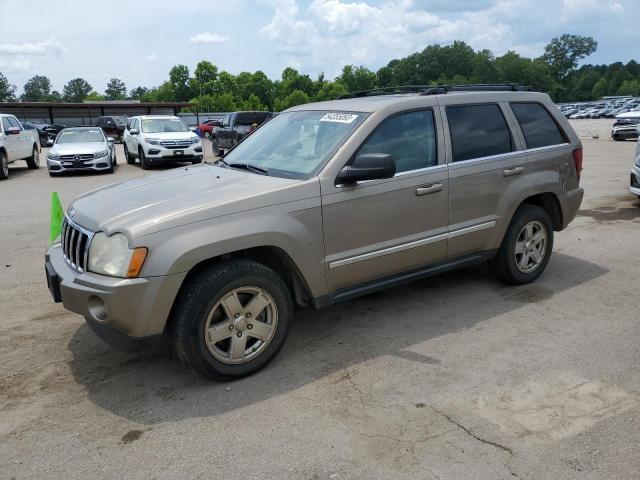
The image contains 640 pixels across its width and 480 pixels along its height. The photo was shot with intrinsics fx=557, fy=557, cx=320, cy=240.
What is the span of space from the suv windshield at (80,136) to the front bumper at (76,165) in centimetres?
129

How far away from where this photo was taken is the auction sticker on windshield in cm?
432

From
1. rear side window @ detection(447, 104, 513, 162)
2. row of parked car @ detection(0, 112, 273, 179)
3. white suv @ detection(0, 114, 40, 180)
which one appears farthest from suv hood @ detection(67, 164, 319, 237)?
white suv @ detection(0, 114, 40, 180)

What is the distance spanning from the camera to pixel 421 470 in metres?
2.76

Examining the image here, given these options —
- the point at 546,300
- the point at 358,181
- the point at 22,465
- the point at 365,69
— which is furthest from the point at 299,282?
the point at 365,69

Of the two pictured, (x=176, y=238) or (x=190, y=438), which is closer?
(x=190, y=438)

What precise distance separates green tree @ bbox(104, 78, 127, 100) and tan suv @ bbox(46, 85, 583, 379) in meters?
171

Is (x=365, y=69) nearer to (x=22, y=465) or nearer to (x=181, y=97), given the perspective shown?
(x=181, y=97)

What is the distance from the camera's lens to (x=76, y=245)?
366 centimetres

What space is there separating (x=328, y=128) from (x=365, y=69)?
146m

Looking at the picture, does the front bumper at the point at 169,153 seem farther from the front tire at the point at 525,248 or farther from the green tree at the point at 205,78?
the green tree at the point at 205,78

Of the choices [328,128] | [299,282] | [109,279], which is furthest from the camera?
[328,128]

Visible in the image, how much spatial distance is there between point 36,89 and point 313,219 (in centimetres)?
16702

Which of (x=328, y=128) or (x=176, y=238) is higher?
(x=328, y=128)

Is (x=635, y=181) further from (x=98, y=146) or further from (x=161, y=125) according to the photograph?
(x=161, y=125)
